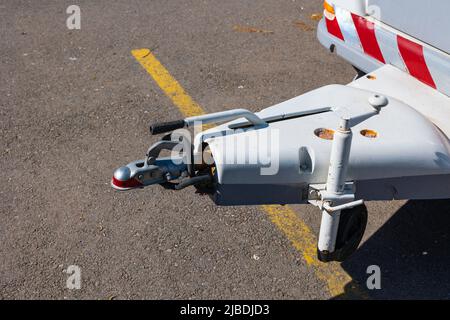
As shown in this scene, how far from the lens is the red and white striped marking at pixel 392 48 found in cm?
330

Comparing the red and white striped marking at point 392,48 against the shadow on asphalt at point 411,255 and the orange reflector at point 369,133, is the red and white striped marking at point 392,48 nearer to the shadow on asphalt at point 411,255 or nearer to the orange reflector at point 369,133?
the orange reflector at point 369,133

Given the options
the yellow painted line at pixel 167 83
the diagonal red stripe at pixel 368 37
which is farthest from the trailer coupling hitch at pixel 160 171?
the yellow painted line at pixel 167 83

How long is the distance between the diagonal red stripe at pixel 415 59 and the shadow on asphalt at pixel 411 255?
3.19ft

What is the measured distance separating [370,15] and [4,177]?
9.11 feet

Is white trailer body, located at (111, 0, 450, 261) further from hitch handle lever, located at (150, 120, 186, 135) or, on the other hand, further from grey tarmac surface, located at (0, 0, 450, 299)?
grey tarmac surface, located at (0, 0, 450, 299)

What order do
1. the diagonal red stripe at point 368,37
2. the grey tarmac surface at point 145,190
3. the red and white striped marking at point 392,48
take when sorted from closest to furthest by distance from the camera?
the red and white striped marking at point 392,48 < the grey tarmac surface at point 145,190 < the diagonal red stripe at point 368,37

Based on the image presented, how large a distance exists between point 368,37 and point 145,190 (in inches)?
71.3

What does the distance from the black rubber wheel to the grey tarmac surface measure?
0.53 metres

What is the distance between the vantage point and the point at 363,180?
282cm

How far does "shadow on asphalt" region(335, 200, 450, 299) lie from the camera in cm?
339

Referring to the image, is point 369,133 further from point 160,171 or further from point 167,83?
point 167,83

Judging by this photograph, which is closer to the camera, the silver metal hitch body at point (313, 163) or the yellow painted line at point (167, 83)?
the silver metal hitch body at point (313, 163)

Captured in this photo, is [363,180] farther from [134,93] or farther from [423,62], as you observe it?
[134,93]

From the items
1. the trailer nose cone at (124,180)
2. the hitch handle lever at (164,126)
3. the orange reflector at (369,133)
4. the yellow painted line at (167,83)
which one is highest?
the hitch handle lever at (164,126)
